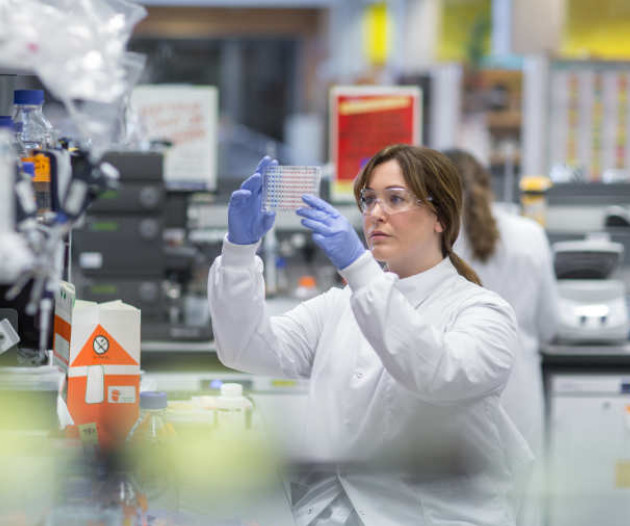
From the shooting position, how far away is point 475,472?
1782 mm

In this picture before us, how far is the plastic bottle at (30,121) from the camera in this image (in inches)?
70.2

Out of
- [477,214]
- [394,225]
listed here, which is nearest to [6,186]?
[394,225]

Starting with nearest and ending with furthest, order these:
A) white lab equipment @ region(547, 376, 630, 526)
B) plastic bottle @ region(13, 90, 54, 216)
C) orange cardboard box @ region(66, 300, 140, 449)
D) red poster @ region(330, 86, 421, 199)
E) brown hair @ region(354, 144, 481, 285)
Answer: plastic bottle @ region(13, 90, 54, 216) → orange cardboard box @ region(66, 300, 140, 449) → brown hair @ region(354, 144, 481, 285) → white lab equipment @ region(547, 376, 630, 526) → red poster @ region(330, 86, 421, 199)

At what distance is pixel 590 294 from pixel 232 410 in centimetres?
260

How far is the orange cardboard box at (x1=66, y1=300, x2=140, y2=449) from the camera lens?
6.39 feet

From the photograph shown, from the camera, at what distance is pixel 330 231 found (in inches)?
71.4

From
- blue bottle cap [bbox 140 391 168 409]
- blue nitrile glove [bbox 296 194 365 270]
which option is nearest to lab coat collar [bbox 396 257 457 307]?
blue nitrile glove [bbox 296 194 365 270]

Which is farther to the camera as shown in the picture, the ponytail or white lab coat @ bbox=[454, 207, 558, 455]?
white lab coat @ bbox=[454, 207, 558, 455]

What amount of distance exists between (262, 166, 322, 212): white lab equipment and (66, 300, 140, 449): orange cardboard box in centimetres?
36

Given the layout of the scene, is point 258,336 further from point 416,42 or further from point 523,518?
point 416,42

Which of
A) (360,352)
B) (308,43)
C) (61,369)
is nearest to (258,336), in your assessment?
(360,352)

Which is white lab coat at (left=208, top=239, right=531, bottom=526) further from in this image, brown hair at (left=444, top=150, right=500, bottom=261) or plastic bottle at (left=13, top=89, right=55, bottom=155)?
brown hair at (left=444, top=150, right=500, bottom=261)

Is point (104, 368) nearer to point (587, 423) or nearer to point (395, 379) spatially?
point (395, 379)

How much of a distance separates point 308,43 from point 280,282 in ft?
49.0
